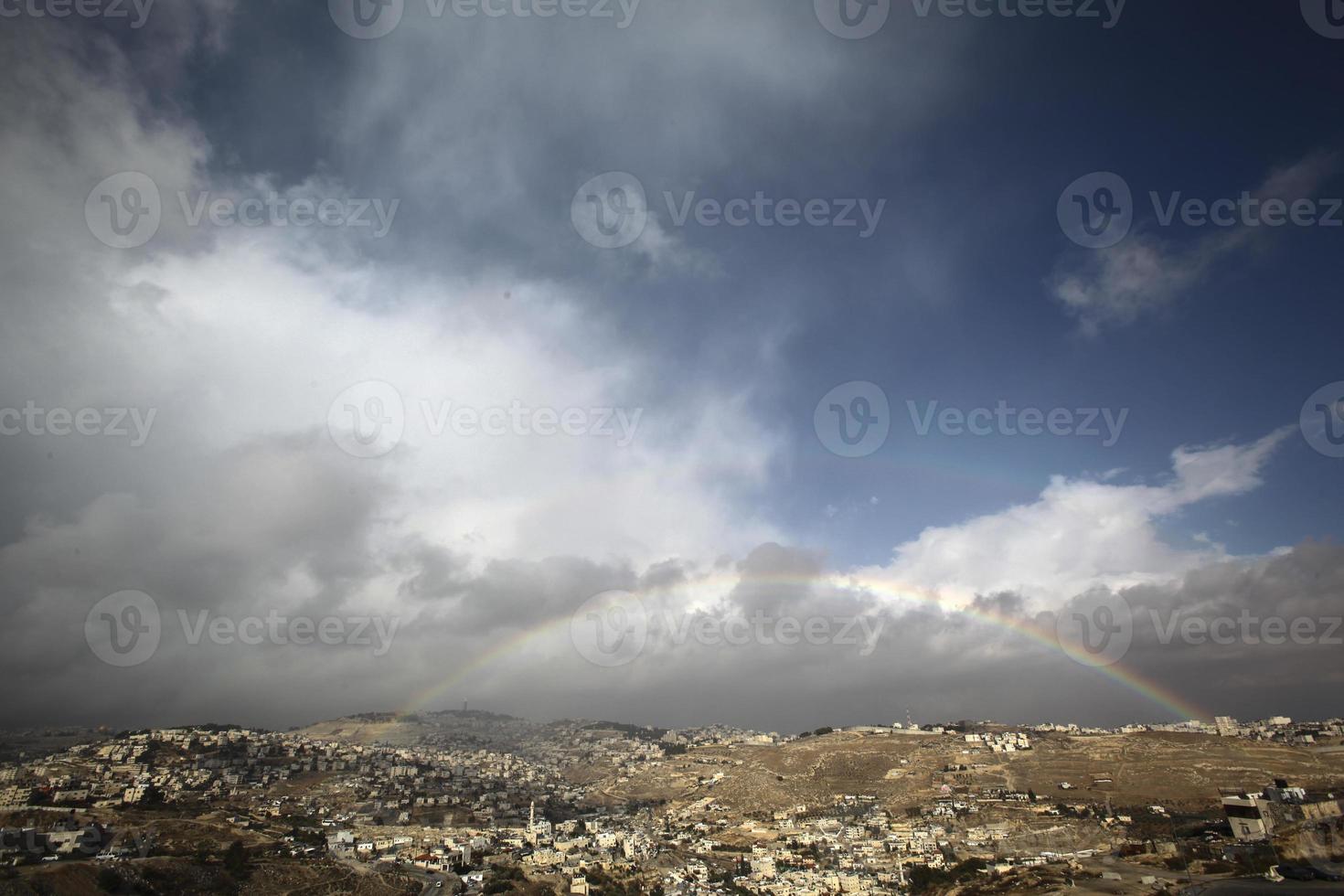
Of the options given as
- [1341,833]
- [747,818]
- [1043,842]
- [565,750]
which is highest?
[1341,833]

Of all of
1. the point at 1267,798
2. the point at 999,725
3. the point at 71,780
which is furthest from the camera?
the point at 999,725

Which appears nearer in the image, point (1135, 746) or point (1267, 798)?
point (1267, 798)

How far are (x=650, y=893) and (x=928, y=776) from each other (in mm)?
60480

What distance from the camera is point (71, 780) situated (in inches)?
2995

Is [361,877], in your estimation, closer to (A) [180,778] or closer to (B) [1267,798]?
(A) [180,778]

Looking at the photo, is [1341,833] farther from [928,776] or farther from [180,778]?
[180,778]

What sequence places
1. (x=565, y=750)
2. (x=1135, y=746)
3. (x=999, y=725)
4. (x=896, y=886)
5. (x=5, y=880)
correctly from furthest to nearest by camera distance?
(x=565, y=750)
(x=999, y=725)
(x=1135, y=746)
(x=896, y=886)
(x=5, y=880)

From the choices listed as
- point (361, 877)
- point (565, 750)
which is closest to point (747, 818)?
point (361, 877)

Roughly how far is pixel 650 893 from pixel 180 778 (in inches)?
2850

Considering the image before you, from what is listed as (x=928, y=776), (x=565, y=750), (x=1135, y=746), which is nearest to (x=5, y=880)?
(x=928, y=776)

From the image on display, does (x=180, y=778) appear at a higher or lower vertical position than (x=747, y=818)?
higher

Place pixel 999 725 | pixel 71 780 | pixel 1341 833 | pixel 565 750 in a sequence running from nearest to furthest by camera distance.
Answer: pixel 1341 833 < pixel 71 780 < pixel 999 725 < pixel 565 750

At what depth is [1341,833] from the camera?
4391 cm

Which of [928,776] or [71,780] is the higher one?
[71,780]
